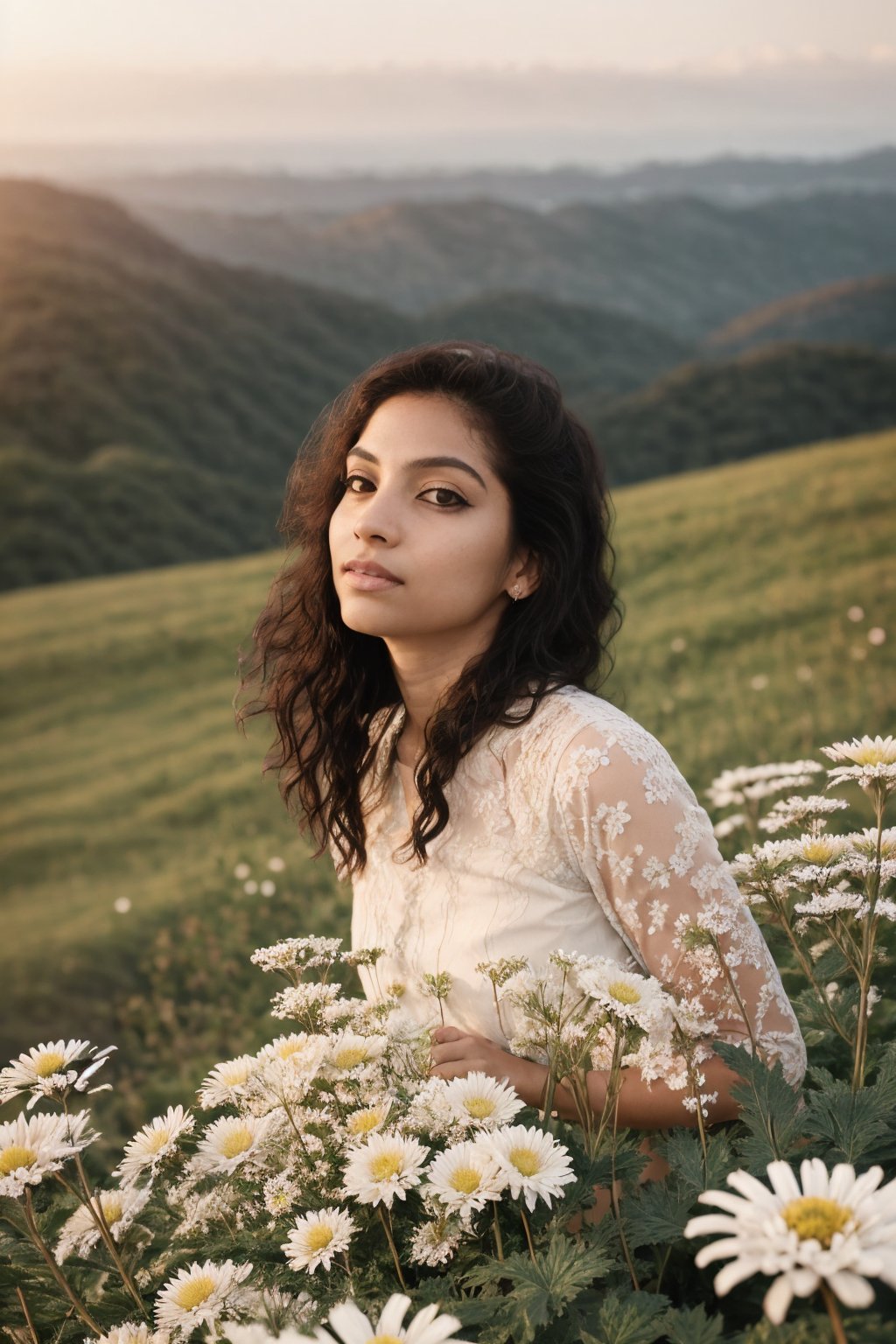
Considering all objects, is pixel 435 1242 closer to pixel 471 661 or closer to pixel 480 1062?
pixel 480 1062

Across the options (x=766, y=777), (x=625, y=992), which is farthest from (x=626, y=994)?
(x=766, y=777)

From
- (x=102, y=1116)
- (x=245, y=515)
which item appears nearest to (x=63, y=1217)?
(x=102, y=1116)

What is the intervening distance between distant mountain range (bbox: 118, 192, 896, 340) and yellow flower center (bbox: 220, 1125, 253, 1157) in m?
12.7

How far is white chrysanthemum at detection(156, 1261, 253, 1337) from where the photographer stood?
3.79 feet

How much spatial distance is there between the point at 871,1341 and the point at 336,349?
16429 millimetres

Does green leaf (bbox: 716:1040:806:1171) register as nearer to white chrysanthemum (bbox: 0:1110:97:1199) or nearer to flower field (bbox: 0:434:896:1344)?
flower field (bbox: 0:434:896:1344)

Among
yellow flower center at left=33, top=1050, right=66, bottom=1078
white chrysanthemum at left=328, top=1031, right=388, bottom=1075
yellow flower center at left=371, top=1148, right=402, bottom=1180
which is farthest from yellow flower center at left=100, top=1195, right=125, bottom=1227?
yellow flower center at left=371, top=1148, right=402, bottom=1180

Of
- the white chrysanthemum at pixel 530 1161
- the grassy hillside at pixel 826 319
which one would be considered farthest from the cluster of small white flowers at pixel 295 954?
the grassy hillside at pixel 826 319

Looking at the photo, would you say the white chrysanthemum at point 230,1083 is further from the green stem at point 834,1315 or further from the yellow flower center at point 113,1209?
the green stem at point 834,1315

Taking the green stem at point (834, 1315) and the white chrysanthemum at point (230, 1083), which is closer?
the green stem at point (834, 1315)

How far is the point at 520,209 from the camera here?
48.0 ft

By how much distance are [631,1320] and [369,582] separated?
1312 mm

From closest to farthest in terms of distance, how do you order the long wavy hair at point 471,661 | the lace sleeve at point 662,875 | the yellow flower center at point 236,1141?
the yellow flower center at point 236,1141 → the lace sleeve at point 662,875 → the long wavy hair at point 471,661

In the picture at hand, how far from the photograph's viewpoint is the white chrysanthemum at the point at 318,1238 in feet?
3.64
